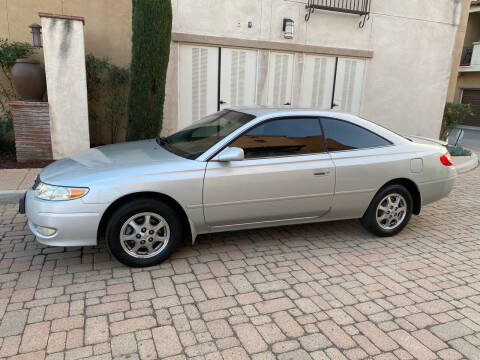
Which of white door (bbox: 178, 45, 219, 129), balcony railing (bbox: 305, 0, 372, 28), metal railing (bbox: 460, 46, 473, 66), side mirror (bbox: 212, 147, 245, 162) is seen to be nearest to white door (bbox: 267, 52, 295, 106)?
balcony railing (bbox: 305, 0, 372, 28)

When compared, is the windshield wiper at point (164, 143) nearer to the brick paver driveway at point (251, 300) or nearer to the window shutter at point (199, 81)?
the brick paver driveway at point (251, 300)

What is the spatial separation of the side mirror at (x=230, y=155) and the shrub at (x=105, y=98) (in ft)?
17.3

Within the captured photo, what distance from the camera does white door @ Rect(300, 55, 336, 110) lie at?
9.61 m

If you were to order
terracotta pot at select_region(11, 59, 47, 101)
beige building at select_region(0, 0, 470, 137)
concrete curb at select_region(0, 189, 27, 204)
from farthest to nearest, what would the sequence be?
1. beige building at select_region(0, 0, 470, 137)
2. terracotta pot at select_region(11, 59, 47, 101)
3. concrete curb at select_region(0, 189, 27, 204)

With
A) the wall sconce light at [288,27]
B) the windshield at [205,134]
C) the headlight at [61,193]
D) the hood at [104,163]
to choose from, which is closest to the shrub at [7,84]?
the hood at [104,163]

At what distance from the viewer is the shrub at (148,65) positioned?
21.9ft

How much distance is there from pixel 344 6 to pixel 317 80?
6.56 ft

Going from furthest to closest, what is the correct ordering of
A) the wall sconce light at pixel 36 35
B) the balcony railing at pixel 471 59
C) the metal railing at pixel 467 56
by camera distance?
the metal railing at pixel 467 56, the balcony railing at pixel 471 59, the wall sconce light at pixel 36 35

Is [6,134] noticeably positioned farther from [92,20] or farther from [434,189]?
[434,189]

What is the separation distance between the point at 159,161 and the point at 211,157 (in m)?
0.52

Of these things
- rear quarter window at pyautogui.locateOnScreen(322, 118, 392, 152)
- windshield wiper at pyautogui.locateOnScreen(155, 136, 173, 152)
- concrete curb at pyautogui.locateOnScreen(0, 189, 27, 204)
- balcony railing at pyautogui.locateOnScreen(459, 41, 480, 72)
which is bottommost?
concrete curb at pyautogui.locateOnScreen(0, 189, 27, 204)

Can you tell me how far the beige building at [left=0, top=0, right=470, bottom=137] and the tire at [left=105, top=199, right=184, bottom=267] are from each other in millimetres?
5288

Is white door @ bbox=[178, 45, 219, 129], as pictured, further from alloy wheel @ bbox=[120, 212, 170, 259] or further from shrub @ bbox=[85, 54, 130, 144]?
alloy wheel @ bbox=[120, 212, 170, 259]

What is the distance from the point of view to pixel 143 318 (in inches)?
115
